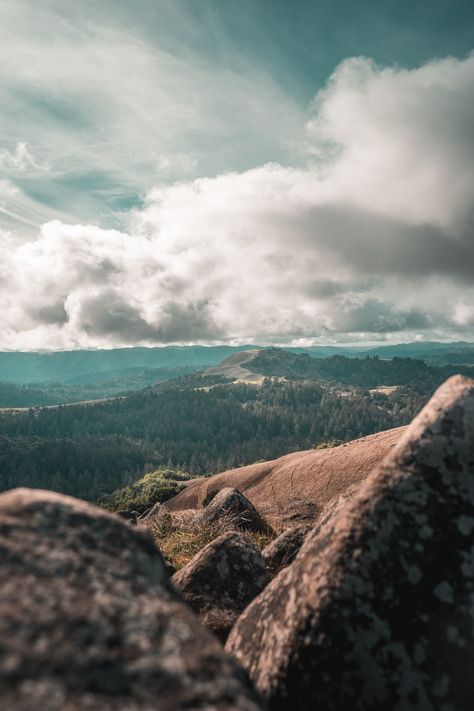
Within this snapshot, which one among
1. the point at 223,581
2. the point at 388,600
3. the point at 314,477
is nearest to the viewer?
the point at 388,600

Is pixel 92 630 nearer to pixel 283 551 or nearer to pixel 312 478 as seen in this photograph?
pixel 283 551

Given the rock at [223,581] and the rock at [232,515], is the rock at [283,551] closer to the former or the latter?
the rock at [223,581]

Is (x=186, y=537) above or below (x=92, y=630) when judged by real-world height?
below

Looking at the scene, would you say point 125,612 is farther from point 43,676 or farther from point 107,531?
point 107,531

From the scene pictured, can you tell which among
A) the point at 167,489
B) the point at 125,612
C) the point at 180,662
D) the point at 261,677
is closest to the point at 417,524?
the point at 261,677

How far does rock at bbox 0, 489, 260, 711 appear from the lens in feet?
11.6

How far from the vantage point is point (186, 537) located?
1986cm

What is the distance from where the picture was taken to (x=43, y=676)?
349cm

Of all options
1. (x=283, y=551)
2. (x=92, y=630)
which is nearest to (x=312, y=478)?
(x=283, y=551)

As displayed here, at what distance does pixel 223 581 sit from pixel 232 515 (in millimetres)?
13929

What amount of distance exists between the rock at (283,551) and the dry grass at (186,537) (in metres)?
1.48

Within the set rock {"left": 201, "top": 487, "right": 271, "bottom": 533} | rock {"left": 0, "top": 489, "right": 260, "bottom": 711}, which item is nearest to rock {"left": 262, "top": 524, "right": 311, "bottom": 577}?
rock {"left": 201, "top": 487, "right": 271, "bottom": 533}

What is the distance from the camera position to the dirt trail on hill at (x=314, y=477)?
4788 cm

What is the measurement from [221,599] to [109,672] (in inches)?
281
